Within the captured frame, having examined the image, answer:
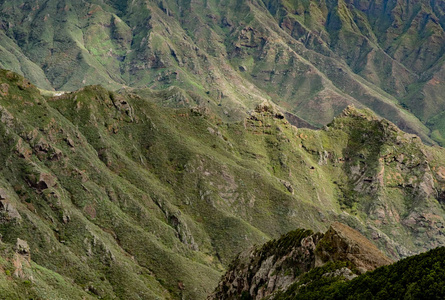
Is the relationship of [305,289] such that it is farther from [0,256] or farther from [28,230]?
[28,230]

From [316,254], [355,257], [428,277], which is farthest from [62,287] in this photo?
[428,277]

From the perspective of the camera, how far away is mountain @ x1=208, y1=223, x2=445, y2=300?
232 ft

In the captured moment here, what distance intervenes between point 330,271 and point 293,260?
1092 inches

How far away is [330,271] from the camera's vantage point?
102 meters

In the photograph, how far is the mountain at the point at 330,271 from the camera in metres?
70.6

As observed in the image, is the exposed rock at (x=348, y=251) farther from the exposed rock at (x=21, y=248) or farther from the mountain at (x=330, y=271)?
the exposed rock at (x=21, y=248)

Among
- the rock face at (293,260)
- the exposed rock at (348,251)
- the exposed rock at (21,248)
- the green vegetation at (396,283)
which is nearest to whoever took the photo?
the green vegetation at (396,283)

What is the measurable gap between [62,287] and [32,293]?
2712 centimetres

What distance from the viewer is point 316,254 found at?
11706cm

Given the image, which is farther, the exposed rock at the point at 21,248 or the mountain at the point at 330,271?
the exposed rock at the point at 21,248

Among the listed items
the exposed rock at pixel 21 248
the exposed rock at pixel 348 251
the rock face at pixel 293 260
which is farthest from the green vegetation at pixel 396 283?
the exposed rock at pixel 21 248

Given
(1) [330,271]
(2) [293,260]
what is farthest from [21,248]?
(1) [330,271]

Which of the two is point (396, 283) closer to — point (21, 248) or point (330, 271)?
point (330, 271)

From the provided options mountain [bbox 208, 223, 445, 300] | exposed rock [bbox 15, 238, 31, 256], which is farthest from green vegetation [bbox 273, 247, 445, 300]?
exposed rock [bbox 15, 238, 31, 256]
